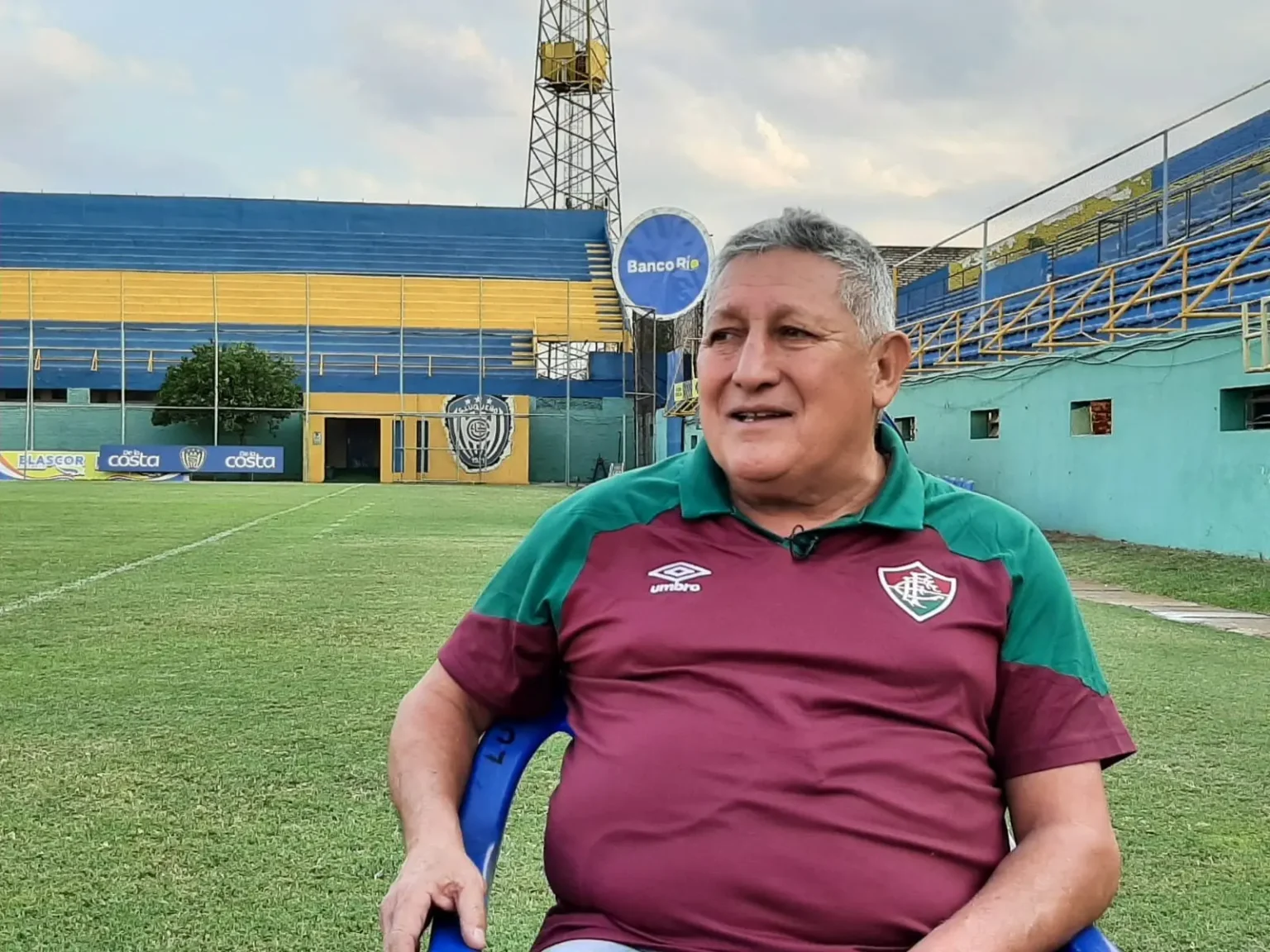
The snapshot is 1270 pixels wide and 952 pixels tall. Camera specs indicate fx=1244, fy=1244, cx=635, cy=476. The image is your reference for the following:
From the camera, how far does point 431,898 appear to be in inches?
59.4

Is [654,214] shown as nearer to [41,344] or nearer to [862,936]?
[862,936]

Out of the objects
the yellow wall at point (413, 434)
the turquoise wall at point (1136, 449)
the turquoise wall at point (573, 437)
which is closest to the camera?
the turquoise wall at point (1136, 449)

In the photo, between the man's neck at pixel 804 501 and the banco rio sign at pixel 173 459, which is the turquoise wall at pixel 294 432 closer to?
the banco rio sign at pixel 173 459

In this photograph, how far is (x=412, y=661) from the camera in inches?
217

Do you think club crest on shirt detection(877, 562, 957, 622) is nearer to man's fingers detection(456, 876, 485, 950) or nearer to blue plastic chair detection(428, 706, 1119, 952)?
blue plastic chair detection(428, 706, 1119, 952)

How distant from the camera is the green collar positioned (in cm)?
177

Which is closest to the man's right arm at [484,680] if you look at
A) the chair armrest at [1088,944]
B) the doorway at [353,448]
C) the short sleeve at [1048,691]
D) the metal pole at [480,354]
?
the short sleeve at [1048,691]

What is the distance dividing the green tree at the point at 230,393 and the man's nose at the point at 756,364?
31.4 metres

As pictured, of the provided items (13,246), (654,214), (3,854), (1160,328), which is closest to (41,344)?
(13,246)

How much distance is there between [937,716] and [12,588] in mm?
7632

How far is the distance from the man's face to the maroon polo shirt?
93mm

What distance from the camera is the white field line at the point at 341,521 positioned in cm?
1358

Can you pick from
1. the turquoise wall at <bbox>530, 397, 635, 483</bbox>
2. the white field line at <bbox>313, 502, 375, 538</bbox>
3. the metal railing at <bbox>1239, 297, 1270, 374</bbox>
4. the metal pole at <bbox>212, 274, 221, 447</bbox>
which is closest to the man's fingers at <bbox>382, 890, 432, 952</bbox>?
the metal railing at <bbox>1239, 297, 1270, 374</bbox>

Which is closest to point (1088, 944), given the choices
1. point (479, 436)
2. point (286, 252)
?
point (479, 436)
